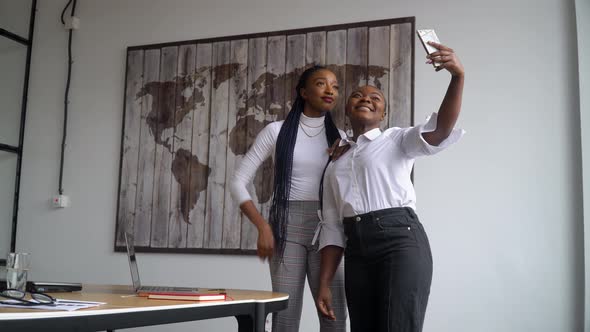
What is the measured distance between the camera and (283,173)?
2.33m

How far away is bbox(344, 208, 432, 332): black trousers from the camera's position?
5.73 feet

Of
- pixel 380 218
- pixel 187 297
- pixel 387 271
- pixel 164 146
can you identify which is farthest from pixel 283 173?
pixel 164 146

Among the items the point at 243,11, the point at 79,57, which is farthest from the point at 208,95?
the point at 79,57

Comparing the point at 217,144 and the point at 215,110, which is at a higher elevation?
the point at 215,110

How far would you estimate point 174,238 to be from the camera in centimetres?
372

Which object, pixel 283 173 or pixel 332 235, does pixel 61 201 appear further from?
pixel 332 235

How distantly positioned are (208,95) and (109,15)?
1049 millimetres

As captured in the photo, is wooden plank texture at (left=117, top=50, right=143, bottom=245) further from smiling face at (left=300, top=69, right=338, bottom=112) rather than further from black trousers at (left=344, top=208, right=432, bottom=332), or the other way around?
black trousers at (left=344, top=208, right=432, bottom=332)

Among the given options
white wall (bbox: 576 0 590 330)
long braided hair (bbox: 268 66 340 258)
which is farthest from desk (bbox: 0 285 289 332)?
white wall (bbox: 576 0 590 330)

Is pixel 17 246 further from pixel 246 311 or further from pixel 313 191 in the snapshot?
pixel 246 311

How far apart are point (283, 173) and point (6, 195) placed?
9.06 feet

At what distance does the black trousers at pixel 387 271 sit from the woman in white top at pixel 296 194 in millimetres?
279

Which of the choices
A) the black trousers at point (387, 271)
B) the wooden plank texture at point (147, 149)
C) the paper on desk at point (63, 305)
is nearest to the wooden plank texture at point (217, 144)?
the wooden plank texture at point (147, 149)

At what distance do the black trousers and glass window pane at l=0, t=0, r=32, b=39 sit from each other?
11.3 feet
